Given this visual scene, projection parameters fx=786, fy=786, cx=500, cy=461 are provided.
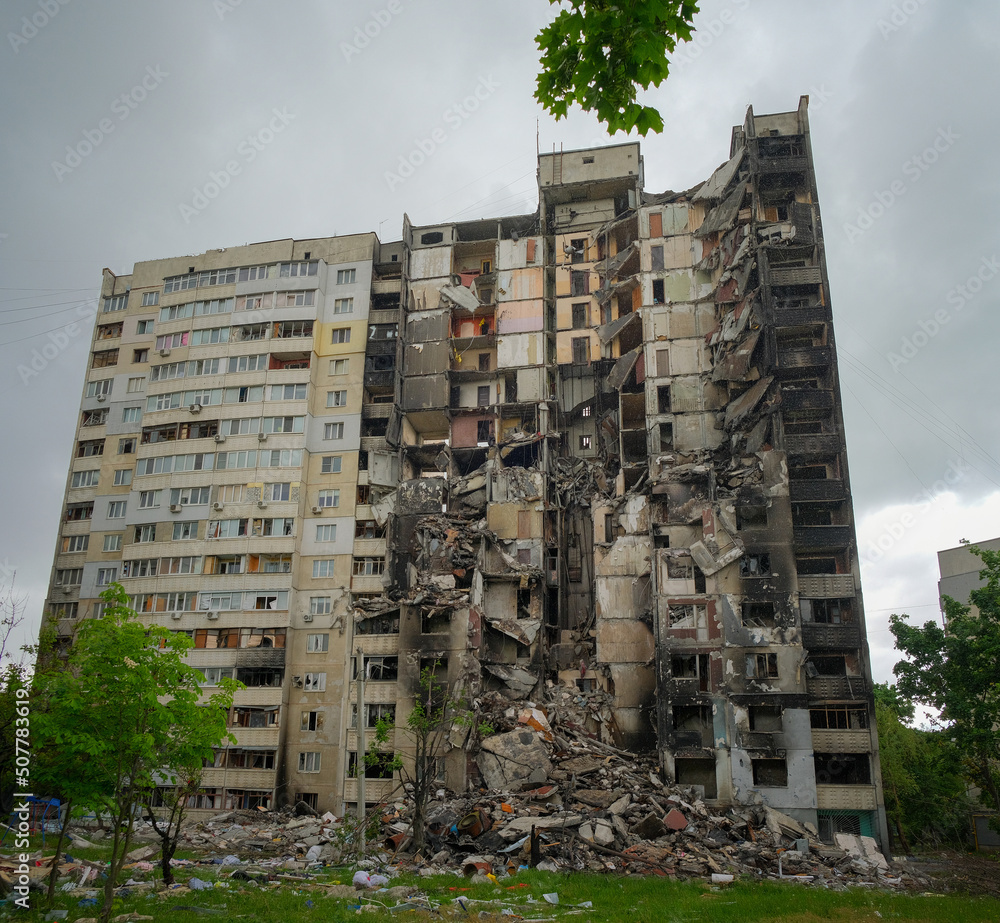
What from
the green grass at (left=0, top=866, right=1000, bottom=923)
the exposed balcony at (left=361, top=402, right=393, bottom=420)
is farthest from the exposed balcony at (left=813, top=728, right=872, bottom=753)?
the exposed balcony at (left=361, top=402, right=393, bottom=420)

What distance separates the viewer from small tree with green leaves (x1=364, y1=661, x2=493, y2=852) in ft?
98.4

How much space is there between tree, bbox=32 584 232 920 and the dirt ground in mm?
29230

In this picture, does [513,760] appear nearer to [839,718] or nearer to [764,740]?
[764,740]

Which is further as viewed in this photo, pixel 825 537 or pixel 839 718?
pixel 825 537

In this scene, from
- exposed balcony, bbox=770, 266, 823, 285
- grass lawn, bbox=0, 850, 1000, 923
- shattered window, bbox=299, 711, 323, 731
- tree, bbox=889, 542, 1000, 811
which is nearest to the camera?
grass lawn, bbox=0, 850, 1000, 923

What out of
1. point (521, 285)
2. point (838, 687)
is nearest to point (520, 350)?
point (521, 285)

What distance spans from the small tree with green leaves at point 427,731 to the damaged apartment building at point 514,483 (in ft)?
2.94

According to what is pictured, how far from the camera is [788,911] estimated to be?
20.7m

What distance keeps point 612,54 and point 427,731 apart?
1157 inches

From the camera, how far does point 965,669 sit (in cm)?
3700

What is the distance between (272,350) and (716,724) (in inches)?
1537

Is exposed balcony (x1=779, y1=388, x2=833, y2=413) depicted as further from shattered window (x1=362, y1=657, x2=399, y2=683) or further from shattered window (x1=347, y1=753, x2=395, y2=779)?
shattered window (x1=347, y1=753, x2=395, y2=779)

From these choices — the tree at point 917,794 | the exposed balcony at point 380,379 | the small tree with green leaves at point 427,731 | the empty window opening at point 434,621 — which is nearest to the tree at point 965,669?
the tree at point 917,794

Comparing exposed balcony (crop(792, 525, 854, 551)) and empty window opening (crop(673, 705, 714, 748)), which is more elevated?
exposed balcony (crop(792, 525, 854, 551))
